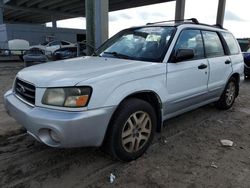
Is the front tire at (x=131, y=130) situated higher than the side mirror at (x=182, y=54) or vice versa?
→ the side mirror at (x=182, y=54)

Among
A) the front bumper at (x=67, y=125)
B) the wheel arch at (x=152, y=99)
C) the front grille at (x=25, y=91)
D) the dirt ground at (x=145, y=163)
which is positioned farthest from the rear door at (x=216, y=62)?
the front grille at (x=25, y=91)

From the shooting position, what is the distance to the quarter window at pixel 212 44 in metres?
4.43

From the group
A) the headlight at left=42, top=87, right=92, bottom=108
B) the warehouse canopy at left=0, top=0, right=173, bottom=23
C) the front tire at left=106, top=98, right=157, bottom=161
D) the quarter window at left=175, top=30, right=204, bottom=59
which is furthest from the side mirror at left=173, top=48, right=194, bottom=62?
the warehouse canopy at left=0, top=0, right=173, bottom=23

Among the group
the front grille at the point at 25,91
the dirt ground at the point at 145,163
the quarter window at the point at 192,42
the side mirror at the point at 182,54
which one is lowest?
the dirt ground at the point at 145,163

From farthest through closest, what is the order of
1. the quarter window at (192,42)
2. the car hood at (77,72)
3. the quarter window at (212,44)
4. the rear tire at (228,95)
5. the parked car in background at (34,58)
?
the parked car in background at (34,58), the rear tire at (228,95), the quarter window at (212,44), the quarter window at (192,42), the car hood at (77,72)

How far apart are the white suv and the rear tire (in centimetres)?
66

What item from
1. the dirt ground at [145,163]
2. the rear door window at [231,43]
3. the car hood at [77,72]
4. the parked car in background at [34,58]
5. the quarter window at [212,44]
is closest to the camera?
the car hood at [77,72]

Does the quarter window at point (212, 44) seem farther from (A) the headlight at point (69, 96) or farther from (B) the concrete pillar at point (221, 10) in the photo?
(B) the concrete pillar at point (221, 10)

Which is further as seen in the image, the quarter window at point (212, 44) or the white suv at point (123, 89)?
the quarter window at point (212, 44)

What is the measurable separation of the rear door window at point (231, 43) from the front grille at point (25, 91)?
3.79 metres

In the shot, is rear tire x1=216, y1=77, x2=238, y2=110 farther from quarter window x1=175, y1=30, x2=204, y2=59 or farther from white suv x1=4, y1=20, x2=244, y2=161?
quarter window x1=175, y1=30, x2=204, y2=59

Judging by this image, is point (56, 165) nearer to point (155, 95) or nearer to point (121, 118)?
point (121, 118)

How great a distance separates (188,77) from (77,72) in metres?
1.74

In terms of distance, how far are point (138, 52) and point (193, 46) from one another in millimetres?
1007
